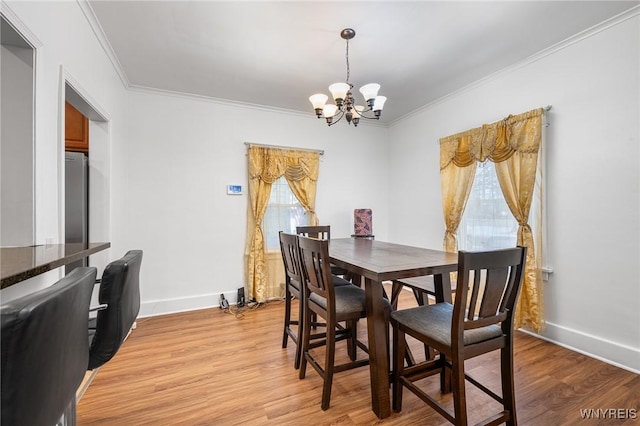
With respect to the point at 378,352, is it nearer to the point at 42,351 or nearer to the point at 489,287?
the point at 489,287

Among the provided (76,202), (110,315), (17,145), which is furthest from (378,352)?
(76,202)

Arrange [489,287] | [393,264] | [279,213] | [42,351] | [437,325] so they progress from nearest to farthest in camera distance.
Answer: [42,351] < [489,287] < [437,325] < [393,264] < [279,213]

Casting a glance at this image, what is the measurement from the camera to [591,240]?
232cm

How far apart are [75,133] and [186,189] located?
1.15m

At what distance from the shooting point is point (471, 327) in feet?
4.36

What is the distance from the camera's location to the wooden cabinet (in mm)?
2771

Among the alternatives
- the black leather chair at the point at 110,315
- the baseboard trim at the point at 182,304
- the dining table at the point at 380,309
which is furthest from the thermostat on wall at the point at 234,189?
the black leather chair at the point at 110,315

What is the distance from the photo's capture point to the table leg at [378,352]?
1596 millimetres

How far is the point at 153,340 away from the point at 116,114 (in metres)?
2.31

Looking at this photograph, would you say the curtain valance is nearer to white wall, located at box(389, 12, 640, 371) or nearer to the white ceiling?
white wall, located at box(389, 12, 640, 371)

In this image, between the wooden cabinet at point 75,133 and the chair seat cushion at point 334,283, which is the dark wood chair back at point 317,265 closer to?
the chair seat cushion at point 334,283

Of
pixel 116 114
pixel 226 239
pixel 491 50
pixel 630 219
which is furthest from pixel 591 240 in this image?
pixel 116 114

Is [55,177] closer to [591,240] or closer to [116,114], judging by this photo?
[116,114]

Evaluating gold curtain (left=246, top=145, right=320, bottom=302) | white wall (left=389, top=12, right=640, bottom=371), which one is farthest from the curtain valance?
gold curtain (left=246, top=145, right=320, bottom=302)
